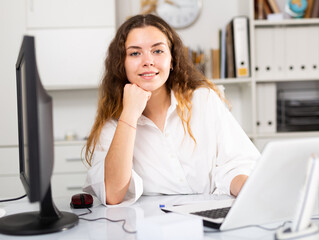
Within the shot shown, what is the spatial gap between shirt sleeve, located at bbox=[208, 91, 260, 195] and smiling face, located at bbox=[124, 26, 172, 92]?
25 centimetres

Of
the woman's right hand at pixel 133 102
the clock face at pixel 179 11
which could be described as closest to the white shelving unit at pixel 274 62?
the clock face at pixel 179 11

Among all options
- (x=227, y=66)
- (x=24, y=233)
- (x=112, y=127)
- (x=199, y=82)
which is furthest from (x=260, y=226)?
(x=227, y=66)

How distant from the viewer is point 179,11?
320 centimetres

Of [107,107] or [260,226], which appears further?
[107,107]

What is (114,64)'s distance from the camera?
174 centimetres

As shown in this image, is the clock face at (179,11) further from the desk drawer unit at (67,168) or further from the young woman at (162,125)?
the young woman at (162,125)

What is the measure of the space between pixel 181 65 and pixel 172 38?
0.41 ft

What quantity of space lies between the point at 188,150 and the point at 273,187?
2.48ft

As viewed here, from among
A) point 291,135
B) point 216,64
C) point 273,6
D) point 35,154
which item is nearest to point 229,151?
point 35,154

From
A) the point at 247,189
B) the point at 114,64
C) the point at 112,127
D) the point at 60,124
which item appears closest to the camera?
the point at 247,189

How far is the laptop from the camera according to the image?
32.2 inches

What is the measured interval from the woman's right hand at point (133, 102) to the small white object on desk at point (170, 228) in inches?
24.5

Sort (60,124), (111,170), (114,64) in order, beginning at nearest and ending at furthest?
1. (111,170)
2. (114,64)
3. (60,124)

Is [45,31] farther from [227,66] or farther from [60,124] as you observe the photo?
[227,66]
